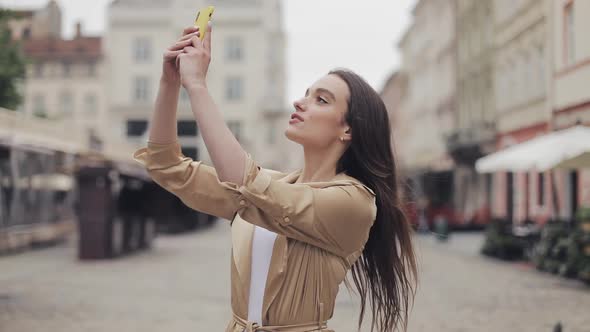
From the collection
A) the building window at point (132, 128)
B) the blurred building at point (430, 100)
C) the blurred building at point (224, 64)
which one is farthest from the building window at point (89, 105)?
the blurred building at point (430, 100)

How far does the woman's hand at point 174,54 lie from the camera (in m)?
2.27

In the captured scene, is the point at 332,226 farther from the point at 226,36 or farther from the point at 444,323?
the point at 226,36

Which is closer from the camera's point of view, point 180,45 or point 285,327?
point 180,45

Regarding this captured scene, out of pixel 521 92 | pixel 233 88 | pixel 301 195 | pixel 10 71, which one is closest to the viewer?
pixel 301 195

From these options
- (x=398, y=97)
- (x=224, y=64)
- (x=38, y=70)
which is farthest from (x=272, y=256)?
(x=38, y=70)

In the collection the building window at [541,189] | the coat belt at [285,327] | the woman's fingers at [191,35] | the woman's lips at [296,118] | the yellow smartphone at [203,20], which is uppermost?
the yellow smartphone at [203,20]

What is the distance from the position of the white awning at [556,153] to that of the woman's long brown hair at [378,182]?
12.4m

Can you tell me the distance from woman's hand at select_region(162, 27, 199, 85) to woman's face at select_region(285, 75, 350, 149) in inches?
16.0

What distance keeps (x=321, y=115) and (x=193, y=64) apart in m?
0.49

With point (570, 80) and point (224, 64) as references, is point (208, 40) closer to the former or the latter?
point (570, 80)

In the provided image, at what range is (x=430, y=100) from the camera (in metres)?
51.6

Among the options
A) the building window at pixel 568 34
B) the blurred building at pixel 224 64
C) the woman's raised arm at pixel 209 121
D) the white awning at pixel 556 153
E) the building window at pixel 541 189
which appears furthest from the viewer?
the blurred building at pixel 224 64

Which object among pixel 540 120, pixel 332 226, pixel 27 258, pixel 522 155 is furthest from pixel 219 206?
pixel 540 120

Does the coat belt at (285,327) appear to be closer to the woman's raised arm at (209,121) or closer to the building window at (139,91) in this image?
the woman's raised arm at (209,121)
